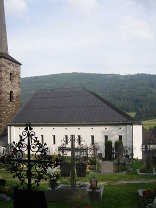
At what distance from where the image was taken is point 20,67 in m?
32.2

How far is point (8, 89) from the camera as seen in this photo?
1179 inches

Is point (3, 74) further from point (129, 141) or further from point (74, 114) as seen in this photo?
point (129, 141)

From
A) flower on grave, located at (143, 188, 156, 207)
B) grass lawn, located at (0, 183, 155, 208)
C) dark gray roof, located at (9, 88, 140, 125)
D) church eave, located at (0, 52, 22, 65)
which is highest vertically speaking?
church eave, located at (0, 52, 22, 65)

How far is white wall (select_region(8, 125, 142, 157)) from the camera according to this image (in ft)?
81.2

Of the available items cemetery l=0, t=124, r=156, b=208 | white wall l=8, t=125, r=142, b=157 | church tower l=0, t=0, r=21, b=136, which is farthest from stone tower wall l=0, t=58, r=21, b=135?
cemetery l=0, t=124, r=156, b=208

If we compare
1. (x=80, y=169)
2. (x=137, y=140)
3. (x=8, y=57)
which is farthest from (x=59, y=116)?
(x=80, y=169)

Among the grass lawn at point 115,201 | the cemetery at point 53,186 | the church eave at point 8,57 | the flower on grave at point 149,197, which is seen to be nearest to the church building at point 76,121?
the church eave at point 8,57

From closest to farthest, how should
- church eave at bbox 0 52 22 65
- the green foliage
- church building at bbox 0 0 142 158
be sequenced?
the green foliage, church building at bbox 0 0 142 158, church eave at bbox 0 52 22 65

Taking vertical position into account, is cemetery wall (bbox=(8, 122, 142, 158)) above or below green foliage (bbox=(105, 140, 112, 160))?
above

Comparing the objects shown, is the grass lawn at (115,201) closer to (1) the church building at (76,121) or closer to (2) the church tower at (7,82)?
(1) the church building at (76,121)

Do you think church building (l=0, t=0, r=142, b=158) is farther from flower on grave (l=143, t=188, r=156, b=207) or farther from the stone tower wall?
flower on grave (l=143, t=188, r=156, b=207)

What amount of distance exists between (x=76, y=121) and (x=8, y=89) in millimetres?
10074

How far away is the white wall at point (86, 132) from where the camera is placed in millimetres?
24750

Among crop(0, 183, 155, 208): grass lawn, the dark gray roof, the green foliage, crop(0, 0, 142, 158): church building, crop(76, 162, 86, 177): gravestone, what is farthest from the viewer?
the dark gray roof
